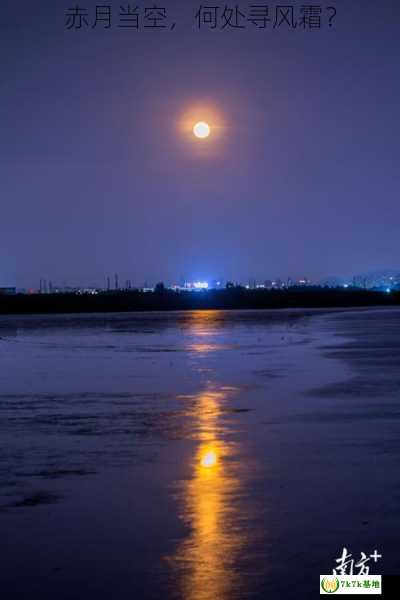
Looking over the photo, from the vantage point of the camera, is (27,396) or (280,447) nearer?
(280,447)

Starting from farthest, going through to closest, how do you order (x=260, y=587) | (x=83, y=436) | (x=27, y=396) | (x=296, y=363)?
(x=296, y=363) < (x=27, y=396) < (x=83, y=436) < (x=260, y=587)

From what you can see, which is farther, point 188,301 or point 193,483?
point 188,301

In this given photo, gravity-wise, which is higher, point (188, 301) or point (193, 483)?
point (188, 301)

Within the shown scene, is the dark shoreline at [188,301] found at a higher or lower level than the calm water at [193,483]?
higher

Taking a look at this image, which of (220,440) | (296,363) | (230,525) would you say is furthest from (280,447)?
(296,363)

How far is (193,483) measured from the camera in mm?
10891

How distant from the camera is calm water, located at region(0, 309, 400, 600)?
25.1ft

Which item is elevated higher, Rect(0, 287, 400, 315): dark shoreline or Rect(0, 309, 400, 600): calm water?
Rect(0, 287, 400, 315): dark shoreline

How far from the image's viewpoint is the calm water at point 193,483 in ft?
25.1

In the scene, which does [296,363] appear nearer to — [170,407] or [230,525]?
[170,407]

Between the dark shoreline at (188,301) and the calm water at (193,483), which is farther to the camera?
the dark shoreline at (188,301)

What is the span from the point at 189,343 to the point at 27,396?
20.1m

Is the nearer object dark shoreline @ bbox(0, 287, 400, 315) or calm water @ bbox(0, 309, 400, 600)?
calm water @ bbox(0, 309, 400, 600)

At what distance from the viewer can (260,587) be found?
724 centimetres
